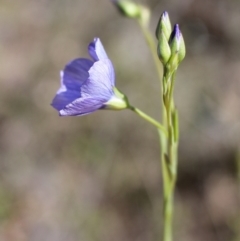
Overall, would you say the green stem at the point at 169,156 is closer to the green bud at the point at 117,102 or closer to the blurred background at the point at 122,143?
the green bud at the point at 117,102

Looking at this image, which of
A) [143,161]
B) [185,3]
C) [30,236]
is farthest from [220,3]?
[30,236]

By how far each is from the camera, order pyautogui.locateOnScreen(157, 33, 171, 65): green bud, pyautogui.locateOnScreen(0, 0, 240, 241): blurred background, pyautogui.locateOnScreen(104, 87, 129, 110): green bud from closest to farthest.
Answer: pyautogui.locateOnScreen(157, 33, 171, 65): green bud < pyautogui.locateOnScreen(104, 87, 129, 110): green bud < pyautogui.locateOnScreen(0, 0, 240, 241): blurred background

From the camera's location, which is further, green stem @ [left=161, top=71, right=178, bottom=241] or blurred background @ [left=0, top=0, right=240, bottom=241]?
blurred background @ [left=0, top=0, right=240, bottom=241]

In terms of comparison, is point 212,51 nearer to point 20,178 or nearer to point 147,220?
point 147,220

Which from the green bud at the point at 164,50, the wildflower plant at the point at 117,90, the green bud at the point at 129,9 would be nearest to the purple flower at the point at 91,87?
the wildflower plant at the point at 117,90

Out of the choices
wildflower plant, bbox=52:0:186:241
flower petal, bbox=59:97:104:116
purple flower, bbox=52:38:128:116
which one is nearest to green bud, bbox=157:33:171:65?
wildflower plant, bbox=52:0:186:241

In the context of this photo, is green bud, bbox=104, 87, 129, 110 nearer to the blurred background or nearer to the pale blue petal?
the pale blue petal
